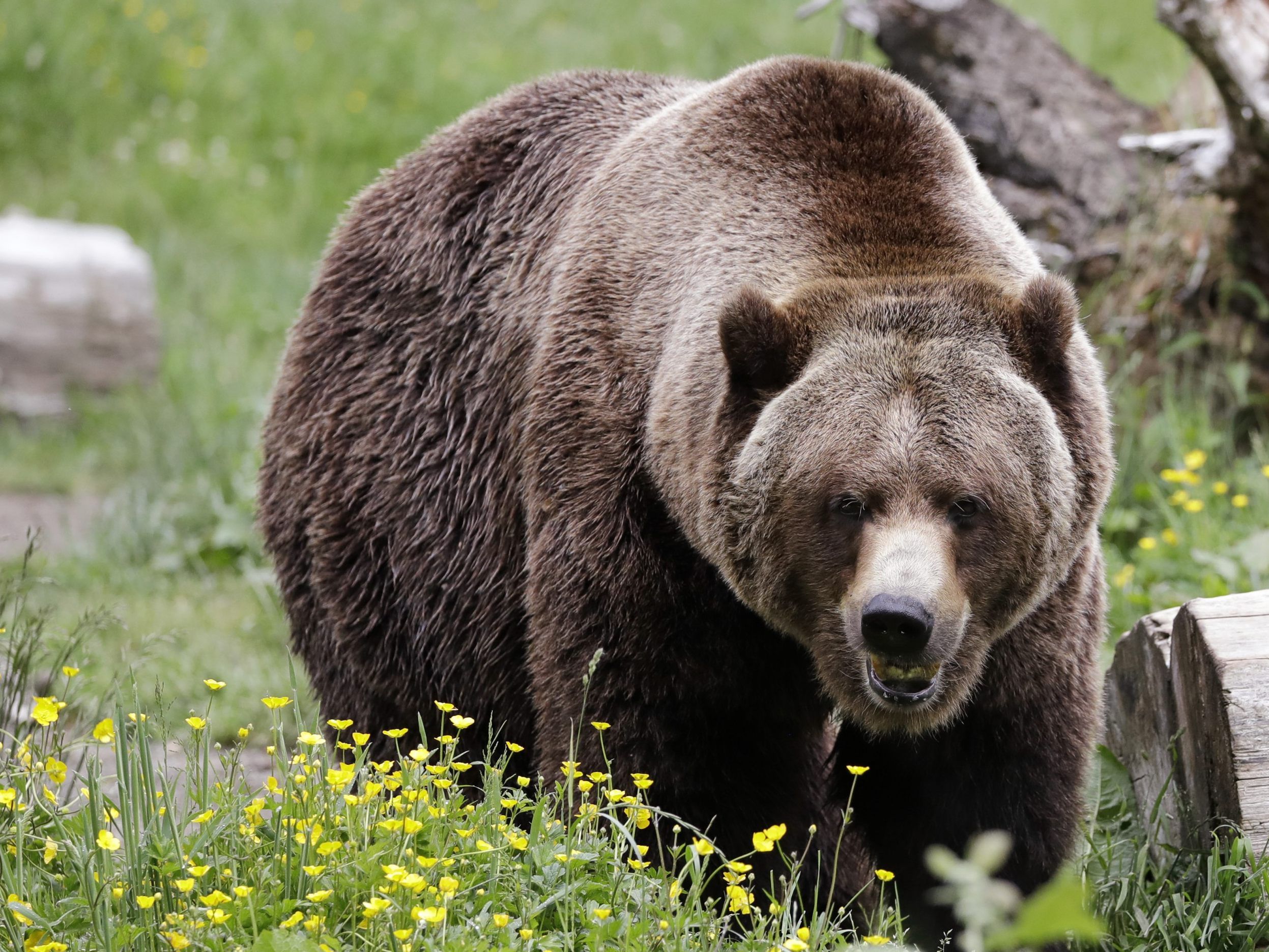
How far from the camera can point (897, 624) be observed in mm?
3170

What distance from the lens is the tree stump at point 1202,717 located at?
12.4 ft

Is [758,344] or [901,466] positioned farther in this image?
[758,344]

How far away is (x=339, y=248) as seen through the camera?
5.35 metres

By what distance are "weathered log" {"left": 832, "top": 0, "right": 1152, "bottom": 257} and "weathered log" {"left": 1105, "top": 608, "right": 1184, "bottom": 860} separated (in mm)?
3113

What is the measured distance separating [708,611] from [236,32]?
41.2ft

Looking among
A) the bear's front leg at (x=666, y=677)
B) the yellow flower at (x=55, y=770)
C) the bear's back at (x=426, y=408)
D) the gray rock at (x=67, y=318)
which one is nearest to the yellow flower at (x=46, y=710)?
the yellow flower at (x=55, y=770)

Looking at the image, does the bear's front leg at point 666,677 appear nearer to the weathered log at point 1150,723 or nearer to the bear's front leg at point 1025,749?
the bear's front leg at point 1025,749

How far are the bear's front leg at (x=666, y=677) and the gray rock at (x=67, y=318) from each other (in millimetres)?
7192

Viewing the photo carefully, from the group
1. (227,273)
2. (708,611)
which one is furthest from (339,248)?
(227,273)

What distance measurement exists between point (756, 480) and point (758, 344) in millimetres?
320

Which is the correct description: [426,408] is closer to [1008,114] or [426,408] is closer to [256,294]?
[1008,114]

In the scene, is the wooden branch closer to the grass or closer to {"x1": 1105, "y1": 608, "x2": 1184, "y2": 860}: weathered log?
the grass

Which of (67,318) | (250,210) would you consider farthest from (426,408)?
(250,210)

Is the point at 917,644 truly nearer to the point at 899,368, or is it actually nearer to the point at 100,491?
the point at 899,368
